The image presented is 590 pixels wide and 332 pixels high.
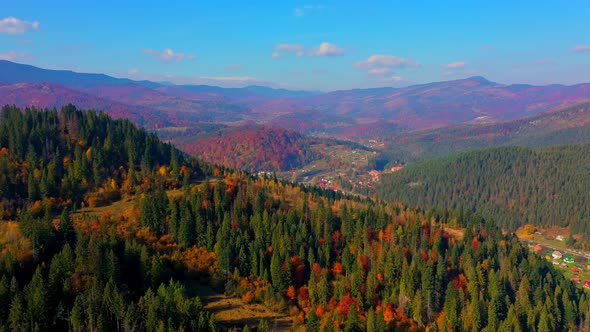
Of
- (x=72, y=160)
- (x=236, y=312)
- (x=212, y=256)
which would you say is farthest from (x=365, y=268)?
(x=72, y=160)

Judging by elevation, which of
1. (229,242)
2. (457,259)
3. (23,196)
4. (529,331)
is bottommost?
(529,331)

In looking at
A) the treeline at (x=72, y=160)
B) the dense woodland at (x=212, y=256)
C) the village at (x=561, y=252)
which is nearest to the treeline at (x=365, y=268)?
the dense woodland at (x=212, y=256)

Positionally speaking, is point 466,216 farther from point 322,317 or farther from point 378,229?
point 322,317

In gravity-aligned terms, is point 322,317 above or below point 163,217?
below

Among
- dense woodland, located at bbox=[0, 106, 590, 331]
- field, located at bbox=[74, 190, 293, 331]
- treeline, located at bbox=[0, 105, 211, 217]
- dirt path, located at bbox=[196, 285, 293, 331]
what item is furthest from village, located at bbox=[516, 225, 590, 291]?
treeline, located at bbox=[0, 105, 211, 217]

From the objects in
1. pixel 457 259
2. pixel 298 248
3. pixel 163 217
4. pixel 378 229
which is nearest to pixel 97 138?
pixel 163 217

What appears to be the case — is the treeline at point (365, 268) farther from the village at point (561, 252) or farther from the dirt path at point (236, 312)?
the village at point (561, 252)

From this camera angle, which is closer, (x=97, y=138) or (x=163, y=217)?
(x=163, y=217)
